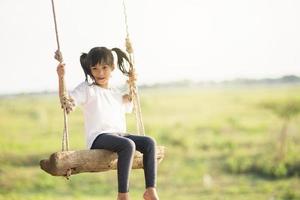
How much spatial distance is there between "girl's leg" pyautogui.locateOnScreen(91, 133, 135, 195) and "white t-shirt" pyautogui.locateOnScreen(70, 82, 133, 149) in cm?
7

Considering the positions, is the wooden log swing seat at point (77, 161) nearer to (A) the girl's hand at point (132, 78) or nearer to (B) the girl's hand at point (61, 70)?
(B) the girl's hand at point (61, 70)

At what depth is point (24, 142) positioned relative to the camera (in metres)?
8.04

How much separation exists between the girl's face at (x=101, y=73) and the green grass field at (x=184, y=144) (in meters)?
5.25

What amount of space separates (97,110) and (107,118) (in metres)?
0.05

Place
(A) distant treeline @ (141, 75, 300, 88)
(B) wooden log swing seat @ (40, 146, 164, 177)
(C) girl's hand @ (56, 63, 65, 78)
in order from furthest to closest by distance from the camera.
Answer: (A) distant treeline @ (141, 75, 300, 88), (C) girl's hand @ (56, 63, 65, 78), (B) wooden log swing seat @ (40, 146, 164, 177)

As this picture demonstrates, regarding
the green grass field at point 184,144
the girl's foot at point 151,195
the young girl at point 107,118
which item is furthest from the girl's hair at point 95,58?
the green grass field at point 184,144

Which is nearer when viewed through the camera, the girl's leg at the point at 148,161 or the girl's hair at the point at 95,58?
the girl's leg at the point at 148,161

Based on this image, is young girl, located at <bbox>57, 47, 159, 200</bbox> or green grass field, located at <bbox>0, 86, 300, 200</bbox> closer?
young girl, located at <bbox>57, 47, 159, 200</bbox>

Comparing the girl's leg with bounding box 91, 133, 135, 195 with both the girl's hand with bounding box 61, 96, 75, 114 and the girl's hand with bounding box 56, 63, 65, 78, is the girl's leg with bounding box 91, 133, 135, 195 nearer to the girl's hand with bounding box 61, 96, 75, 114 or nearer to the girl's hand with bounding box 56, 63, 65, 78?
the girl's hand with bounding box 61, 96, 75, 114

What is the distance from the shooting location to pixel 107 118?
2.65 metres

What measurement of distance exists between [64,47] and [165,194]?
7.64 feet

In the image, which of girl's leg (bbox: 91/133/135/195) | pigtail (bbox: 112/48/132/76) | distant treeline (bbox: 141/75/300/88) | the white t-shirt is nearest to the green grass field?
distant treeline (bbox: 141/75/300/88)

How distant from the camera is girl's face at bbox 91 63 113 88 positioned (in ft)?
8.68

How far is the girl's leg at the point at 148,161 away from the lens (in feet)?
8.18
